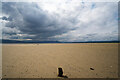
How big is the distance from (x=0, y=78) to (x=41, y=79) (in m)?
3.62

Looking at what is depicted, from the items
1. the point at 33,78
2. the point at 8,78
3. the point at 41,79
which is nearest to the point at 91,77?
the point at 41,79

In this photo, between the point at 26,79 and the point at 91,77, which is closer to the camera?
the point at 26,79

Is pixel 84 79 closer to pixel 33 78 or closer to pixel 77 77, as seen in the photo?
pixel 77 77

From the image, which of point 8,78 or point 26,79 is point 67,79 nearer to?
point 26,79

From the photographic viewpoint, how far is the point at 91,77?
6.00 metres

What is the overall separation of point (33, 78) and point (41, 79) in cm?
77

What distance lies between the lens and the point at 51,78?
5.81 m

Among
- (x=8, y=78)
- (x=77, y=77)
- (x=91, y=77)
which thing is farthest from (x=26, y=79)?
(x=91, y=77)

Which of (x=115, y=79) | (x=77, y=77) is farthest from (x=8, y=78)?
(x=115, y=79)

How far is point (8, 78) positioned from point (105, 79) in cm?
867

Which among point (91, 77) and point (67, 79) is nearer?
point (67, 79)

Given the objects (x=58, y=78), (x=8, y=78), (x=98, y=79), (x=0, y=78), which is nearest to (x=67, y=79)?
(x=58, y=78)

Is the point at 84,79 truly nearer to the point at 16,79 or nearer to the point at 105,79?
the point at 105,79

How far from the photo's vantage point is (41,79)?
5.68m
